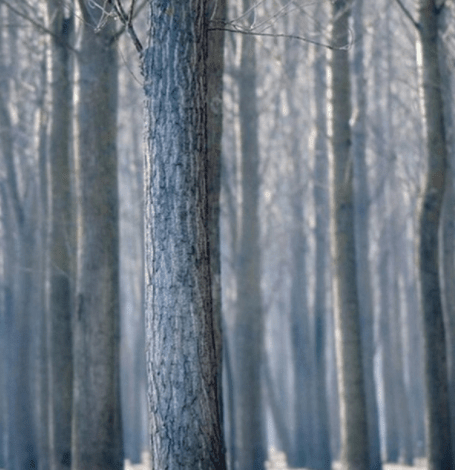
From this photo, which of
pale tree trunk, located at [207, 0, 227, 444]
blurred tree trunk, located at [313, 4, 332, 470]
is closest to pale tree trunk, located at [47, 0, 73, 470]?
pale tree trunk, located at [207, 0, 227, 444]

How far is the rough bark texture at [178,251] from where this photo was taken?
267 inches

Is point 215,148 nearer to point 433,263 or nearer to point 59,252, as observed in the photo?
point 433,263

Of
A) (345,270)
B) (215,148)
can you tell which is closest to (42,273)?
(345,270)

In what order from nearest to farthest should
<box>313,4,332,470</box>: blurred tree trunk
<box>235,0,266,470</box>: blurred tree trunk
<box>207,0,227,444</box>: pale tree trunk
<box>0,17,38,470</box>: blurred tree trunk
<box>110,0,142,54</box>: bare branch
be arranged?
<box>110,0,142,54</box>: bare branch
<box>207,0,227,444</box>: pale tree trunk
<box>235,0,266,470</box>: blurred tree trunk
<box>0,17,38,470</box>: blurred tree trunk
<box>313,4,332,470</box>: blurred tree trunk

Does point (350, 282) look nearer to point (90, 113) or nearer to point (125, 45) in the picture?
point (90, 113)

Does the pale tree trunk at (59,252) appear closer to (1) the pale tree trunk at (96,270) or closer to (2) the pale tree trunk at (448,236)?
(1) the pale tree trunk at (96,270)

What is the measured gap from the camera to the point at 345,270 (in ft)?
47.6

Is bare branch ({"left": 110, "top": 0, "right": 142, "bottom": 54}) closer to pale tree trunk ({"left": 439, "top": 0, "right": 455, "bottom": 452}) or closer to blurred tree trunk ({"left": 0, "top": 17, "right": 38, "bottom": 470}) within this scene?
pale tree trunk ({"left": 439, "top": 0, "right": 455, "bottom": 452})

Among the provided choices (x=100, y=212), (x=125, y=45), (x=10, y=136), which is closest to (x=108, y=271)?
(x=100, y=212)

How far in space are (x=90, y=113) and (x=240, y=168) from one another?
309 inches

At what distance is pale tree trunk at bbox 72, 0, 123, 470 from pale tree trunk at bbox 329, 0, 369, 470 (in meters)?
3.86

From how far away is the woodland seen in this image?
689 cm

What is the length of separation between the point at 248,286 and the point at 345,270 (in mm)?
4782

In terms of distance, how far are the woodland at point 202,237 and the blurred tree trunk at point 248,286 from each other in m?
0.04
